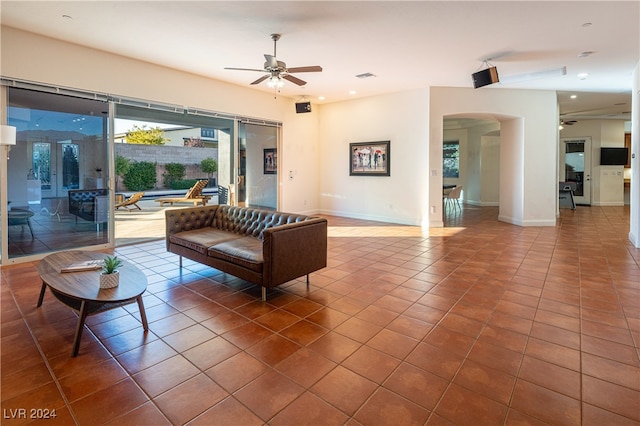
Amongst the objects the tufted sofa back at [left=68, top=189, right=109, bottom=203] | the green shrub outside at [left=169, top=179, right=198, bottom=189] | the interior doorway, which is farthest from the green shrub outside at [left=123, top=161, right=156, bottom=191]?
the interior doorway

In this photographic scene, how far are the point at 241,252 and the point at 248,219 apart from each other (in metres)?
1.11

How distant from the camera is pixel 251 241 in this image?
411cm

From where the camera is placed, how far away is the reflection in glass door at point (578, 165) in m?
12.1

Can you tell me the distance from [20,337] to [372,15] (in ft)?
15.6

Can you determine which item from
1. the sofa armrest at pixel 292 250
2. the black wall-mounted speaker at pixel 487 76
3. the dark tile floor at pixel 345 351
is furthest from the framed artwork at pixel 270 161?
the sofa armrest at pixel 292 250

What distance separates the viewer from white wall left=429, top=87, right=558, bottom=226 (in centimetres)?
761

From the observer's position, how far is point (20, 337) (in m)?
2.66

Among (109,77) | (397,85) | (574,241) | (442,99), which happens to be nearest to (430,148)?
(442,99)

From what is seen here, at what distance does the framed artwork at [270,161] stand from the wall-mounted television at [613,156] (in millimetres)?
11413

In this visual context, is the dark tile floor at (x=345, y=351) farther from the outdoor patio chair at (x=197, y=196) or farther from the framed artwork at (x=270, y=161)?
the framed artwork at (x=270, y=161)

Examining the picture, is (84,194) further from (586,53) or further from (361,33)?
(586,53)

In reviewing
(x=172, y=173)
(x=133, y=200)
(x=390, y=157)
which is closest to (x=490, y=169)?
(x=390, y=157)

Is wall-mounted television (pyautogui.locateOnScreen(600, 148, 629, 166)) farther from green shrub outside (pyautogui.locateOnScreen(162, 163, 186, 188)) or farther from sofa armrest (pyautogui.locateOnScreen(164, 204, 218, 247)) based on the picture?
green shrub outside (pyautogui.locateOnScreen(162, 163, 186, 188))

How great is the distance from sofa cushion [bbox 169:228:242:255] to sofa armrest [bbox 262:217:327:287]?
3.54ft
